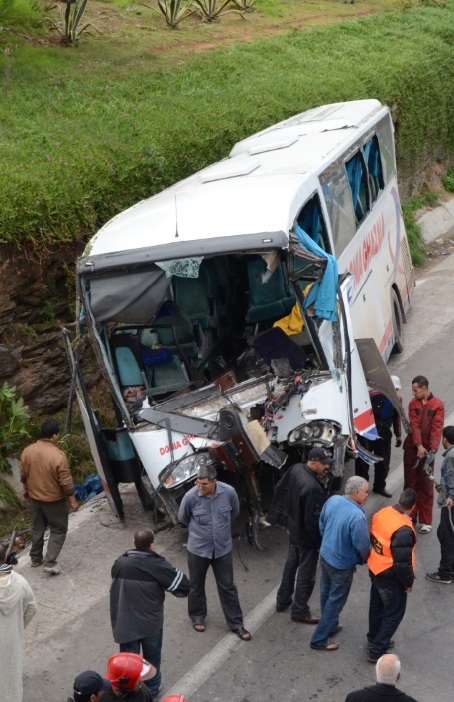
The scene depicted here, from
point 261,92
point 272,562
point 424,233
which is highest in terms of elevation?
point 261,92

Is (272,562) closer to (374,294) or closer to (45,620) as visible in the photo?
(45,620)

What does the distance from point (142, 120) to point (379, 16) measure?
12.8 m

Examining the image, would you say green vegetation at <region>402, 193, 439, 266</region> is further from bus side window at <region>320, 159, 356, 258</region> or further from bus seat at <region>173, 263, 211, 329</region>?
bus seat at <region>173, 263, 211, 329</region>

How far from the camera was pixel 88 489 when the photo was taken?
32.5 feet

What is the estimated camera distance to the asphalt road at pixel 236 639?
6.79m

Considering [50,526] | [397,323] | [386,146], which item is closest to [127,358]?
[50,526]

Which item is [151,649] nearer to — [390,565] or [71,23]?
[390,565]

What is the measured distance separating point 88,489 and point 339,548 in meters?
3.82

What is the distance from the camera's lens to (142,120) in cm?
1353

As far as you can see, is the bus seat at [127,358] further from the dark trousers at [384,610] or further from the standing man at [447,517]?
the dark trousers at [384,610]

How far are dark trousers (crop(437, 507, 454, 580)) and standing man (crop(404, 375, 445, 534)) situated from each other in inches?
30.6

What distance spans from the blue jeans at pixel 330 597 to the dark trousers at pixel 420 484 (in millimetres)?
1814

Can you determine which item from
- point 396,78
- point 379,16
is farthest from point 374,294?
point 379,16

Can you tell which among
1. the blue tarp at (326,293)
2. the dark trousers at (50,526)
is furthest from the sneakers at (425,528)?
the dark trousers at (50,526)
